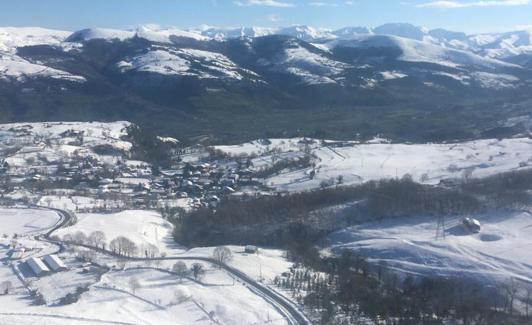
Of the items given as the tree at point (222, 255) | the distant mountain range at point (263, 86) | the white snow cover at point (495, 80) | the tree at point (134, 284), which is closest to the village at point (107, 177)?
the tree at point (222, 255)

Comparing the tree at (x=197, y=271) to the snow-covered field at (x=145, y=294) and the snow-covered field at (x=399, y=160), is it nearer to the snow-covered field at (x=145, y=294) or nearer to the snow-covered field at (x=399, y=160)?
the snow-covered field at (x=145, y=294)

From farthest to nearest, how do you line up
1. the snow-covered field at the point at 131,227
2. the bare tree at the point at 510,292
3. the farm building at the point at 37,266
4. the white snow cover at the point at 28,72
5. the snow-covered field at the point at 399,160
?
the white snow cover at the point at 28,72
the snow-covered field at the point at 399,160
the snow-covered field at the point at 131,227
the farm building at the point at 37,266
the bare tree at the point at 510,292

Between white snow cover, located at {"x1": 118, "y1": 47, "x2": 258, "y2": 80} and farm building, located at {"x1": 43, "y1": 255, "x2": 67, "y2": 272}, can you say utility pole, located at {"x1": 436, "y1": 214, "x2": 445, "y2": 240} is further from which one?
white snow cover, located at {"x1": 118, "y1": 47, "x2": 258, "y2": 80}

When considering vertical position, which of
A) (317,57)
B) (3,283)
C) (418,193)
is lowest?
(3,283)

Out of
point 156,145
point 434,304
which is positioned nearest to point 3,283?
point 434,304

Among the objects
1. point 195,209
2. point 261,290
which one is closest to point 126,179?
point 195,209

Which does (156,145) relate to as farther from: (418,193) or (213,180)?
(418,193)

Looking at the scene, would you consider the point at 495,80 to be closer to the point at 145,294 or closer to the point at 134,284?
the point at 134,284
